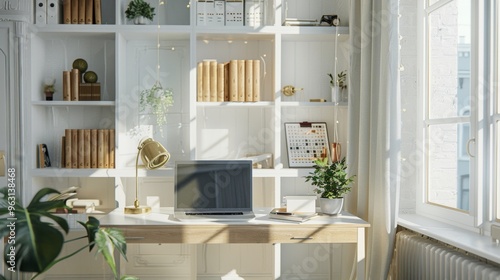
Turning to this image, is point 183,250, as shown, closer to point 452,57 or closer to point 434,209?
point 434,209

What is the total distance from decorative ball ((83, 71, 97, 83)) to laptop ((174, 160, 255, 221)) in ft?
3.07

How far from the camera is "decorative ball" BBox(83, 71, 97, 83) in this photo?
3.77m

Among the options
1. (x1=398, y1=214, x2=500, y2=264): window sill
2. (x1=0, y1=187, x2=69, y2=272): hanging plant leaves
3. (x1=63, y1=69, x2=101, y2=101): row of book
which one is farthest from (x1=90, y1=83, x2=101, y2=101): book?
(x1=0, y1=187, x2=69, y2=272): hanging plant leaves

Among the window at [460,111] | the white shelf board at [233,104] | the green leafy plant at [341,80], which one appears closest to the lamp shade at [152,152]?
the white shelf board at [233,104]

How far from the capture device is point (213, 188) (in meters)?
3.37

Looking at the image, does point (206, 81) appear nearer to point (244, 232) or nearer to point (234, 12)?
point (234, 12)

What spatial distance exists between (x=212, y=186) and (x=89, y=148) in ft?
3.09

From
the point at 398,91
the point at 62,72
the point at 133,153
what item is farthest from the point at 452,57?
the point at 62,72

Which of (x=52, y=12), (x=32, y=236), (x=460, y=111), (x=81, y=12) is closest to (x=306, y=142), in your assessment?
(x=460, y=111)

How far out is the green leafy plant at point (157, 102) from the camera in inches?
151

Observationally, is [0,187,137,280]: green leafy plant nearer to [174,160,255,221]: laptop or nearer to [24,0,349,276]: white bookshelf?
[174,160,255,221]: laptop

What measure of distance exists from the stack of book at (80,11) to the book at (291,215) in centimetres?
174

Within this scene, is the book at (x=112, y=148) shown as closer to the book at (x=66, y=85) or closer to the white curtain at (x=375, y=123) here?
the book at (x=66, y=85)

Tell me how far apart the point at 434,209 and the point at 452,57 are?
0.88m
